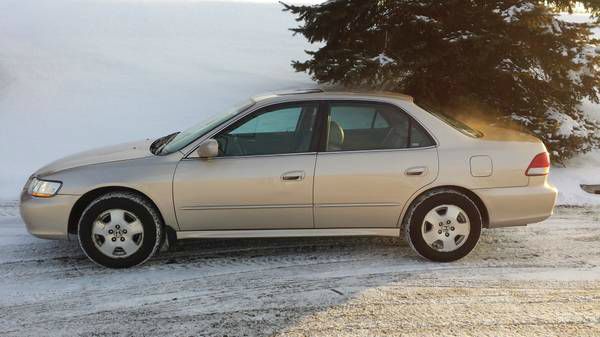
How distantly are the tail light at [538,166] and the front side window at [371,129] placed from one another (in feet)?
2.84

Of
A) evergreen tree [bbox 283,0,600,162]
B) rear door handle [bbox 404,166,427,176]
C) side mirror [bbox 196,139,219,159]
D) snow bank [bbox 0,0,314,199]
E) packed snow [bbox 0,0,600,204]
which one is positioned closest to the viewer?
side mirror [bbox 196,139,219,159]

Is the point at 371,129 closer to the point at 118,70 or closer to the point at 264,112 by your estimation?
the point at 264,112

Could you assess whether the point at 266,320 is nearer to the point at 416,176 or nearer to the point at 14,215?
the point at 416,176

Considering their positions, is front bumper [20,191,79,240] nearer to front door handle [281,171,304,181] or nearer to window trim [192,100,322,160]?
window trim [192,100,322,160]

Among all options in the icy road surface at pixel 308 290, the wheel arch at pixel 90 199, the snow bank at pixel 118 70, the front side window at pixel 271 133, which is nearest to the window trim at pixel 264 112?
the front side window at pixel 271 133

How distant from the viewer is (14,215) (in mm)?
6602

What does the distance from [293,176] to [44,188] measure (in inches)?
83.5

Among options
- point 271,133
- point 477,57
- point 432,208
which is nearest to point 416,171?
point 432,208

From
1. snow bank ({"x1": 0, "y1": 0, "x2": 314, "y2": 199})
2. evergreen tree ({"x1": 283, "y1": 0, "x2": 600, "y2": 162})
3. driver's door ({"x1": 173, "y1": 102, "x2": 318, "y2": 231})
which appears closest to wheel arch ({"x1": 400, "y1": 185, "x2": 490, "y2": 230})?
driver's door ({"x1": 173, "y1": 102, "x2": 318, "y2": 231})

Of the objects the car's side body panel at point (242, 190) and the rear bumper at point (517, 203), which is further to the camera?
the rear bumper at point (517, 203)

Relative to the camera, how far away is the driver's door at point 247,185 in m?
4.94

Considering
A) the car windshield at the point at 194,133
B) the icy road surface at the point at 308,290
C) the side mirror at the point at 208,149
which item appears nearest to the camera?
the icy road surface at the point at 308,290

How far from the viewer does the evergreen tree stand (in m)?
8.80

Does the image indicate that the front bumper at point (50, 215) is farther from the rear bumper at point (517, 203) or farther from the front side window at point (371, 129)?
the rear bumper at point (517, 203)
